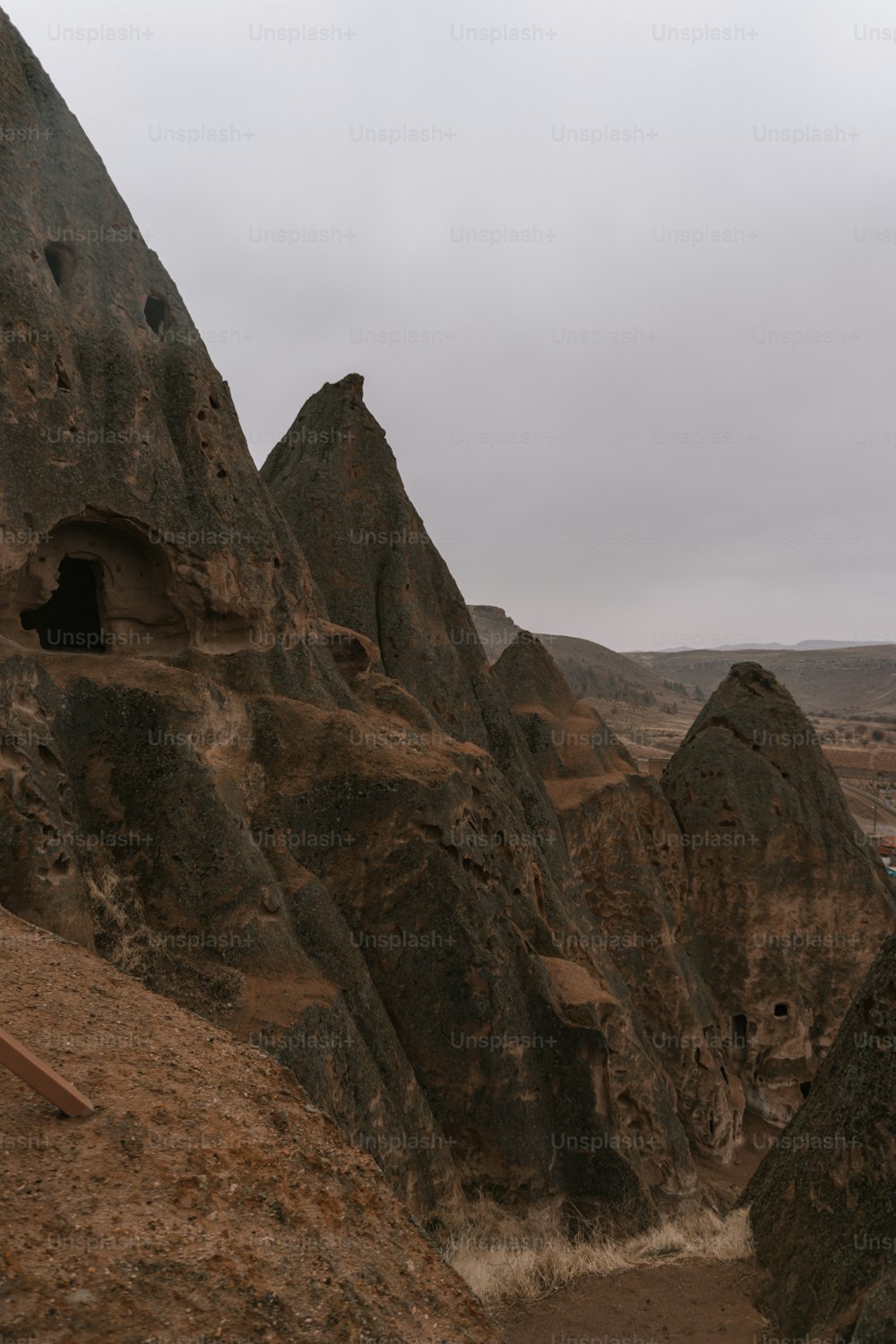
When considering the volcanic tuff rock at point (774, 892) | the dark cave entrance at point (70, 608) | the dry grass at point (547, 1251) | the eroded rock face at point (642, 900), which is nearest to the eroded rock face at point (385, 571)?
the eroded rock face at point (642, 900)

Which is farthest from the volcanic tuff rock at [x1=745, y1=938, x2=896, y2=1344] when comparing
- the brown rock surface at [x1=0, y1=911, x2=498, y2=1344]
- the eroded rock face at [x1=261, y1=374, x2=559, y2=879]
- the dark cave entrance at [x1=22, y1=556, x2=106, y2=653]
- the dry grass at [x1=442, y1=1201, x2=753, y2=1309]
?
the dark cave entrance at [x1=22, y1=556, x2=106, y2=653]

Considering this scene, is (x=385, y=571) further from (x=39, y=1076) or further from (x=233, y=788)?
(x=39, y=1076)

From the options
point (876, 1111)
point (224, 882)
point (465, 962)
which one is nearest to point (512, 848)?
point (465, 962)

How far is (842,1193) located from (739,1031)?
13.9 metres

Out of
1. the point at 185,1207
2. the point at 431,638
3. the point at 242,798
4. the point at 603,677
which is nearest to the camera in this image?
the point at 185,1207

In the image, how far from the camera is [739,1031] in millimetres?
20359

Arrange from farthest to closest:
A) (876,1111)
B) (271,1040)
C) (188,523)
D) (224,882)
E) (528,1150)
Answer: (188,523) → (528,1150) → (224,882) → (271,1040) → (876,1111)

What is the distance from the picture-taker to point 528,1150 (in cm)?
1134

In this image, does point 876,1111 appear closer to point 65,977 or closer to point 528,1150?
point 528,1150

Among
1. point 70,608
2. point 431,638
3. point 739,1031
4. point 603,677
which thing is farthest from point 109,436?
point 603,677

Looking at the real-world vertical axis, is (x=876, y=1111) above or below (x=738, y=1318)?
above

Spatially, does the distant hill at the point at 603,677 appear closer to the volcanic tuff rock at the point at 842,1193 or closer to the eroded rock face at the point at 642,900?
the eroded rock face at the point at 642,900

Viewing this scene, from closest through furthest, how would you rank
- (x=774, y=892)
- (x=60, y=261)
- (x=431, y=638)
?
(x=60, y=261) < (x=431, y=638) < (x=774, y=892)

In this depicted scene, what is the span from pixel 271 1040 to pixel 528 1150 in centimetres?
441
